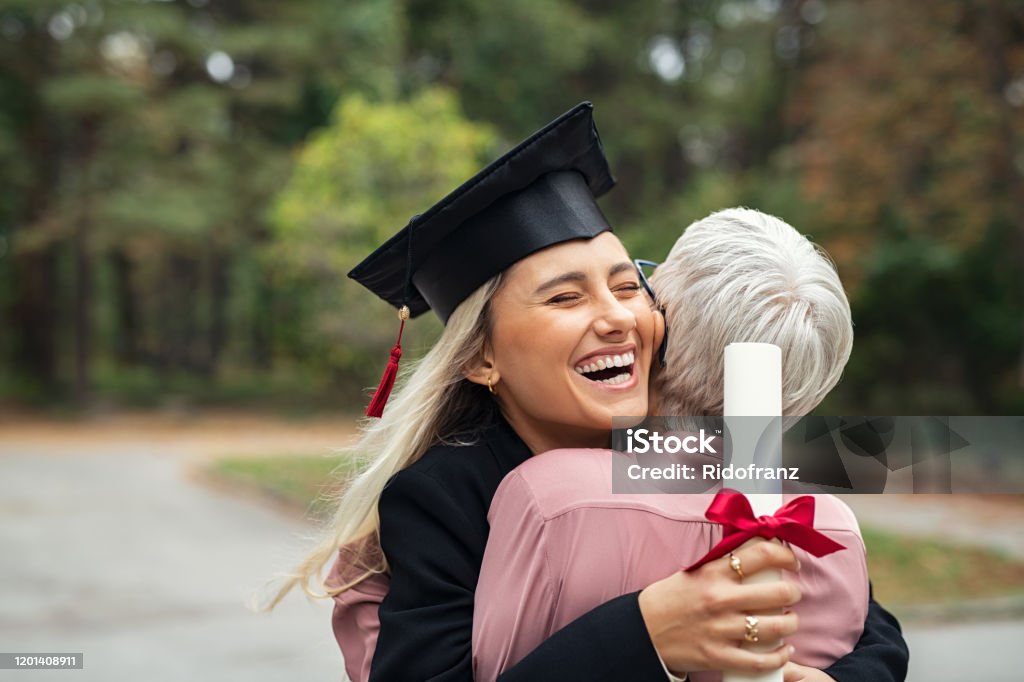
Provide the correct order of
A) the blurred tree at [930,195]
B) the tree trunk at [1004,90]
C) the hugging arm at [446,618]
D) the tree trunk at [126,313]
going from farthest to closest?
1. the tree trunk at [126,313]
2. the blurred tree at [930,195]
3. the tree trunk at [1004,90]
4. the hugging arm at [446,618]

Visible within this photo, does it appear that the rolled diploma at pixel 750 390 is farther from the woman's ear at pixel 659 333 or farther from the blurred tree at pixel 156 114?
the blurred tree at pixel 156 114

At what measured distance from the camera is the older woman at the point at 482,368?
69.8 inches

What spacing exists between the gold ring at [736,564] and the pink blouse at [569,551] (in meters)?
0.21

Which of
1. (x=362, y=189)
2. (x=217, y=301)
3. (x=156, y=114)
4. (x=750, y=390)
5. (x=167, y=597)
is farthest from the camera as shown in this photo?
(x=217, y=301)

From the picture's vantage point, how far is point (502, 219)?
1.93m

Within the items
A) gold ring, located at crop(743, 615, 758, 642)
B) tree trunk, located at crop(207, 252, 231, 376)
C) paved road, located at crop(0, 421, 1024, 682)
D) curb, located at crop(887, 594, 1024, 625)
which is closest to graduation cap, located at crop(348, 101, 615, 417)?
gold ring, located at crop(743, 615, 758, 642)

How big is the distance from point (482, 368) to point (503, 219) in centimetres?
29

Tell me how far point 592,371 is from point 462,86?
80.6 ft

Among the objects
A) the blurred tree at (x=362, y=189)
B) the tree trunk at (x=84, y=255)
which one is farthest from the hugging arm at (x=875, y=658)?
the tree trunk at (x=84, y=255)

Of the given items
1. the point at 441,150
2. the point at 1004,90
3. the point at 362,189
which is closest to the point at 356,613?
the point at 441,150

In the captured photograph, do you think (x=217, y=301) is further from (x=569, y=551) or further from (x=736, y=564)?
(x=736, y=564)

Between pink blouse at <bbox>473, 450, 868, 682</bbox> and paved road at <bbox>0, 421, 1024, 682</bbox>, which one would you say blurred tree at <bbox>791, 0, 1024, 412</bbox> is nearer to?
paved road at <bbox>0, 421, 1024, 682</bbox>

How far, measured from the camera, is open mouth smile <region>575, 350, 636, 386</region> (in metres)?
1.84

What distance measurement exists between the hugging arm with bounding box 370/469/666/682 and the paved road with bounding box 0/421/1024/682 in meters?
1.44
